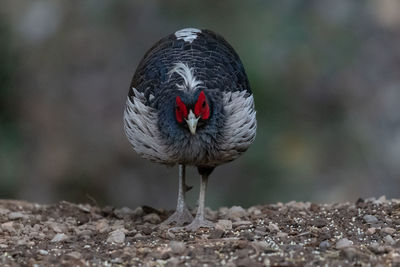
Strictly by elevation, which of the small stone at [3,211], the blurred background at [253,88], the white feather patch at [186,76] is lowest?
the small stone at [3,211]

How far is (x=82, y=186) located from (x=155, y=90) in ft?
21.1

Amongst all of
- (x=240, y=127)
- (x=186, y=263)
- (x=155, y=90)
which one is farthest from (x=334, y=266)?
(x=155, y=90)

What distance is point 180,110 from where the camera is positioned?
22.0 feet

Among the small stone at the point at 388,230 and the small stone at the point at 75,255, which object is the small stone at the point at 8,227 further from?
the small stone at the point at 388,230

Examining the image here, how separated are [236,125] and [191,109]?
1.92ft

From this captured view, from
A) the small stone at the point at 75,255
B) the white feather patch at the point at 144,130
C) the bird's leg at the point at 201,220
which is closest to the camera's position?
the small stone at the point at 75,255

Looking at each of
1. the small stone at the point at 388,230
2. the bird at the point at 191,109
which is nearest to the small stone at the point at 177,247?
the bird at the point at 191,109

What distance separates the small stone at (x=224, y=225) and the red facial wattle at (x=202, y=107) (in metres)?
1.03

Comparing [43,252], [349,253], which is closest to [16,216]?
[43,252]

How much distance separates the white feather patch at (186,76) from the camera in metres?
6.90

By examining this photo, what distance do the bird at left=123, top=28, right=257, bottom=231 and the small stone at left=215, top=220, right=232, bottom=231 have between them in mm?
175

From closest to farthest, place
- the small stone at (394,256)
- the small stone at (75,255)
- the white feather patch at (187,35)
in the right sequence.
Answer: the small stone at (394,256)
the small stone at (75,255)
the white feather patch at (187,35)

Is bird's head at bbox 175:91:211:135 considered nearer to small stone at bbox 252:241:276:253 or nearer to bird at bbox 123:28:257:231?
bird at bbox 123:28:257:231

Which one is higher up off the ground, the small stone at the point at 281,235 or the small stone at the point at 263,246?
the small stone at the point at 281,235
